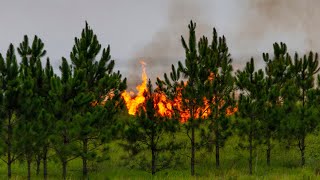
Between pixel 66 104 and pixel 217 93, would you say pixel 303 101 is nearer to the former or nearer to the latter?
pixel 217 93

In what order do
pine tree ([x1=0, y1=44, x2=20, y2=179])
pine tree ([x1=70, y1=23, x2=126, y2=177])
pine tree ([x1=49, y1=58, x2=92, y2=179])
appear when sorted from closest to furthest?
pine tree ([x1=49, y1=58, x2=92, y2=179])
pine tree ([x1=0, y1=44, x2=20, y2=179])
pine tree ([x1=70, y1=23, x2=126, y2=177])

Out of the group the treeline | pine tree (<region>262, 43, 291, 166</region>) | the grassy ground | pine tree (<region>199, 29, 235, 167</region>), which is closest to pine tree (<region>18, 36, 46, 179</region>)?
the treeline

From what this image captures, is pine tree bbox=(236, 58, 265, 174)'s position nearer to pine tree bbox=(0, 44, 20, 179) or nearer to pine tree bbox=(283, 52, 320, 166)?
pine tree bbox=(283, 52, 320, 166)

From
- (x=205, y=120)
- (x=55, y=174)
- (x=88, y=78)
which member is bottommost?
(x=55, y=174)

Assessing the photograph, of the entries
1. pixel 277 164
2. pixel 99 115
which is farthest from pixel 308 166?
pixel 99 115

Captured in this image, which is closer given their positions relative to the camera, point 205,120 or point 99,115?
point 99,115

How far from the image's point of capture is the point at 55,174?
78.1 feet

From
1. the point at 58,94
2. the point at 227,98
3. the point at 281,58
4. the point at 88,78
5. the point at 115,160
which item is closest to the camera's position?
the point at 58,94

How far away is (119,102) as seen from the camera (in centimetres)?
2269

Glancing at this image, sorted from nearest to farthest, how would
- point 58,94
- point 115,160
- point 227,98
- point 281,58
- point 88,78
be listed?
1. point 58,94
2. point 88,78
3. point 227,98
4. point 281,58
5. point 115,160

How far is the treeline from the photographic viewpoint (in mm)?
18297

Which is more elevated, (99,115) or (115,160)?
(99,115)

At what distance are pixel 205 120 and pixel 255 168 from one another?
440 cm

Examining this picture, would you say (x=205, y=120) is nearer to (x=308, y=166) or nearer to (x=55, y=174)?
(x=308, y=166)
